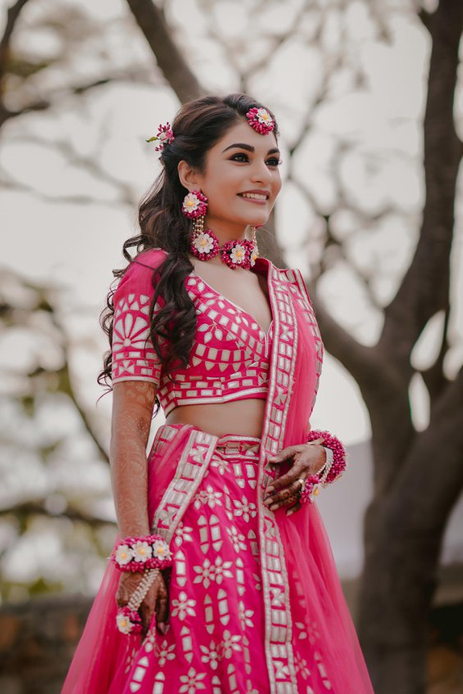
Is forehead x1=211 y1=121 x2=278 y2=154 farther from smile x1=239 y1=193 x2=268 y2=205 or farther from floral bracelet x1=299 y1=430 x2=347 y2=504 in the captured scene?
floral bracelet x1=299 y1=430 x2=347 y2=504

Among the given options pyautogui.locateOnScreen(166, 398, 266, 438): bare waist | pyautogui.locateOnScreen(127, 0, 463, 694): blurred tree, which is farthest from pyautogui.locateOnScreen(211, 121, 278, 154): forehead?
pyautogui.locateOnScreen(127, 0, 463, 694): blurred tree

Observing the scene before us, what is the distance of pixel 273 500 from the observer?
247cm

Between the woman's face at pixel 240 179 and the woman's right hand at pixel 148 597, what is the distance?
924mm

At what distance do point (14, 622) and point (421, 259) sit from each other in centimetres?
324

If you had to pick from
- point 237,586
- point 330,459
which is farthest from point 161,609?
point 330,459

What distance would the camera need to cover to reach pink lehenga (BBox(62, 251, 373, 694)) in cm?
229

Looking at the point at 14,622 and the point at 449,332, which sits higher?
the point at 449,332

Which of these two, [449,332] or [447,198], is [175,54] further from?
[449,332]

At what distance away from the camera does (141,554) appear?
91.4 inches

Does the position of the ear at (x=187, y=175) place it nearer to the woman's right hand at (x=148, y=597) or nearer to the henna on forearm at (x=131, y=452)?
the henna on forearm at (x=131, y=452)

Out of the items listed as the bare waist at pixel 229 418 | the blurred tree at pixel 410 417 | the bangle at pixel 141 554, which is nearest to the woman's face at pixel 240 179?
the bare waist at pixel 229 418

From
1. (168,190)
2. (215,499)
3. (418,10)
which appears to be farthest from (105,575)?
(418,10)

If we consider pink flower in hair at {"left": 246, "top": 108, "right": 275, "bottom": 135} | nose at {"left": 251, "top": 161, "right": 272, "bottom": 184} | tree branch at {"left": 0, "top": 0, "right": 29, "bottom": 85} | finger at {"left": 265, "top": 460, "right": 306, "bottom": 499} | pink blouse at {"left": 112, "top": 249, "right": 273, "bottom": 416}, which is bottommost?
finger at {"left": 265, "top": 460, "right": 306, "bottom": 499}

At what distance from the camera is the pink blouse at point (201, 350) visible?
8.32 feet
